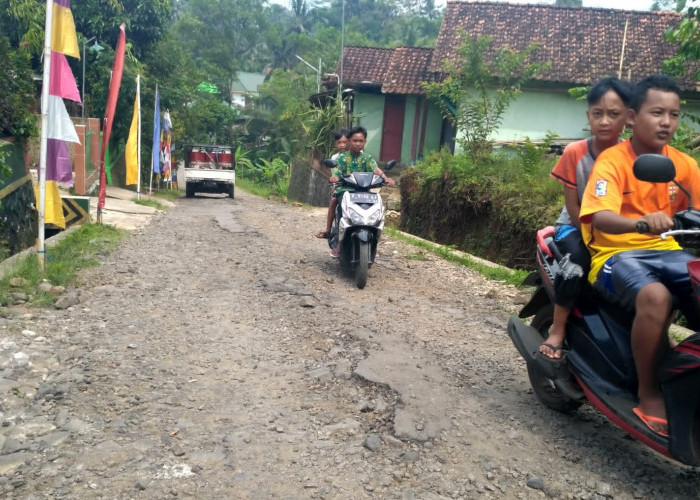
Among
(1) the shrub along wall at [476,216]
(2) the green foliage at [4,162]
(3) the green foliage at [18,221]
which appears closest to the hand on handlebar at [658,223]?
(1) the shrub along wall at [476,216]

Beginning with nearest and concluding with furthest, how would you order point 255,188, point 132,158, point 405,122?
Result: point 132,158
point 405,122
point 255,188

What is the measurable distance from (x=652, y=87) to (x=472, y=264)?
17.6 feet

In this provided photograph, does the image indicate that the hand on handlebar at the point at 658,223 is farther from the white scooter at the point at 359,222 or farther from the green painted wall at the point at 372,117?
the green painted wall at the point at 372,117

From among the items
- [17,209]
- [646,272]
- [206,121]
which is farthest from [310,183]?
[646,272]

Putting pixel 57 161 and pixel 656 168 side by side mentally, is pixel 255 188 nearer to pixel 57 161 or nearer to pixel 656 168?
pixel 57 161

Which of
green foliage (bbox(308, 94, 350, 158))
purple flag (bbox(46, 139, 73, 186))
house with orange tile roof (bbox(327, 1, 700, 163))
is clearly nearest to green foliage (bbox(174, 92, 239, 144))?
green foliage (bbox(308, 94, 350, 158))

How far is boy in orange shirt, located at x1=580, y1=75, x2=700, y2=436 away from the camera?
9.20 ft

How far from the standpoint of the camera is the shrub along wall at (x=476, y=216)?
8234 millimetres

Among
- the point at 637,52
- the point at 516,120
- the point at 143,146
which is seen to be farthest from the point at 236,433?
the point at 143,146

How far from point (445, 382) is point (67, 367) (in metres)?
2.40

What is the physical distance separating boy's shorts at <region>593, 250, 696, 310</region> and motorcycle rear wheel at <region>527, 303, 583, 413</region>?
2.57ft

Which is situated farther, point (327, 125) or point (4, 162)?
point (327, 125)

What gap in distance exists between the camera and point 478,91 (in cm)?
1359

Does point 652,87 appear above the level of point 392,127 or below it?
below
